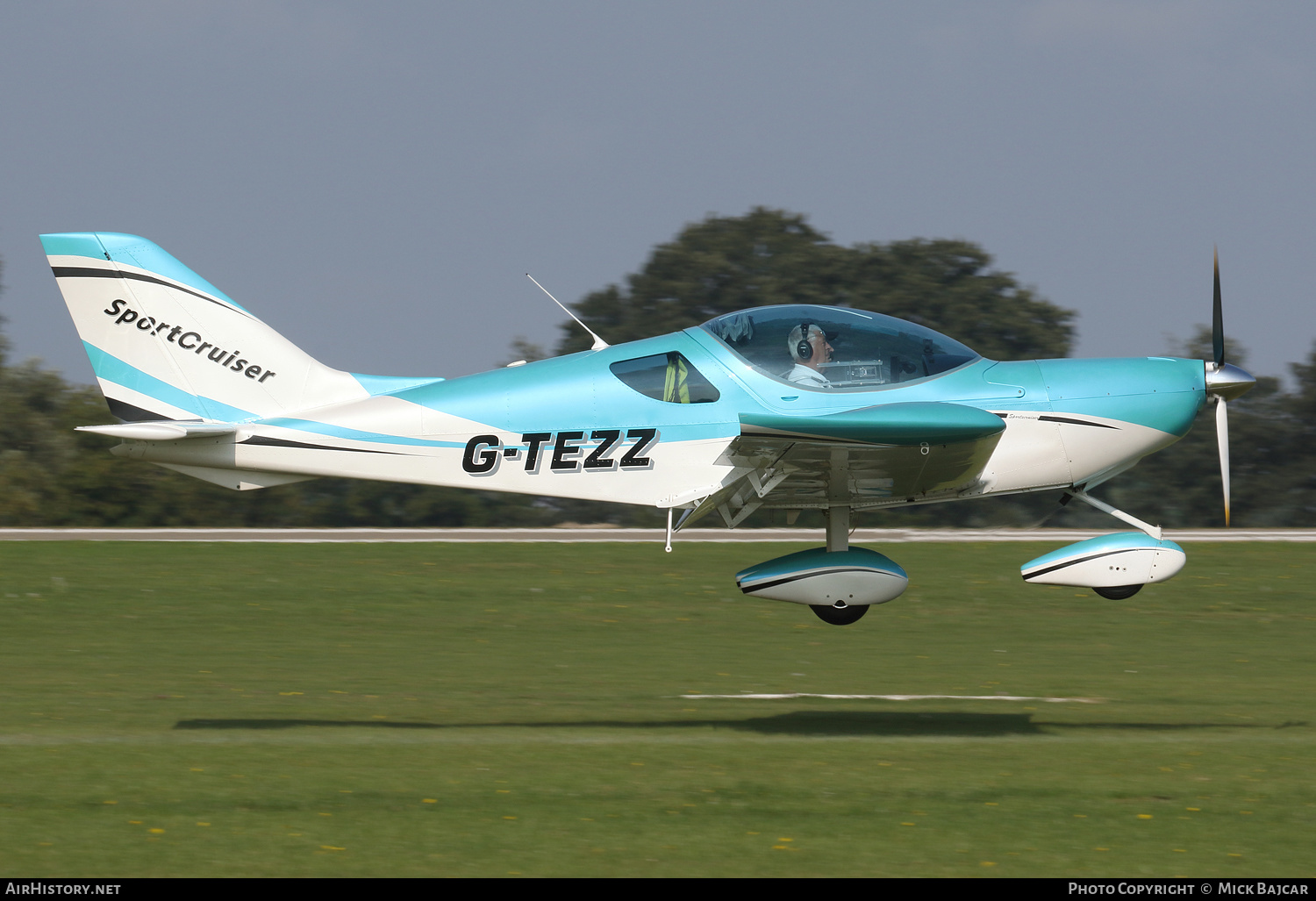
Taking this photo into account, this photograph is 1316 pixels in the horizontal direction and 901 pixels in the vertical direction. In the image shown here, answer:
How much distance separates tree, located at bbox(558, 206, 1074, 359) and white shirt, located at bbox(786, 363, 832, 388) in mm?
32961

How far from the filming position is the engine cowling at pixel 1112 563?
30.5ft

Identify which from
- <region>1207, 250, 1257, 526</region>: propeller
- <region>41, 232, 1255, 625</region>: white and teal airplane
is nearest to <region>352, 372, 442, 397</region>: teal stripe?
<region>41, 232, 1255, 625</region>: white and teal airplane

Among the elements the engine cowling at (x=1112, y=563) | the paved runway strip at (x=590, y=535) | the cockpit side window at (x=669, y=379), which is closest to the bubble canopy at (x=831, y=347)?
the cockpit side window at (x=669, y=379)

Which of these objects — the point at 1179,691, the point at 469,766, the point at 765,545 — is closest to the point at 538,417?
the point at 469,766

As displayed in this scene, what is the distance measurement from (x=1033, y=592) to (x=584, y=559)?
28.1ft

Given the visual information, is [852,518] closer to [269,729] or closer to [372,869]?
[372,869]

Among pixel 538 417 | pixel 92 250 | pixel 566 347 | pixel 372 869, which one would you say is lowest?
pixel 372 869

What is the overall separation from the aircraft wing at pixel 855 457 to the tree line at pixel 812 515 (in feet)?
84.4

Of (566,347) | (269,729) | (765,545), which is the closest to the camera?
(269,729)

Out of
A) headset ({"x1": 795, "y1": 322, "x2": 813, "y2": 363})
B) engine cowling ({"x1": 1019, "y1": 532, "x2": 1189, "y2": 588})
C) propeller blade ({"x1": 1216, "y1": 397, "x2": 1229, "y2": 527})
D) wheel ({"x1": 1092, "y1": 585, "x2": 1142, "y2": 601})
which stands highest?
headset ({"x1": 795, "y1": 322, "x2": 813, "y2": 363})

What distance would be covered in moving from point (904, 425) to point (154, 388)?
5.73 metres

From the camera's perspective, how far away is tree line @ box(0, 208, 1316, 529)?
37375 mm

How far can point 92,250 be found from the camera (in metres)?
10.2

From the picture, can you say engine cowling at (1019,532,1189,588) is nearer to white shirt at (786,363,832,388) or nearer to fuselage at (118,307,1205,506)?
fuselage at (118,307,1205,506)
